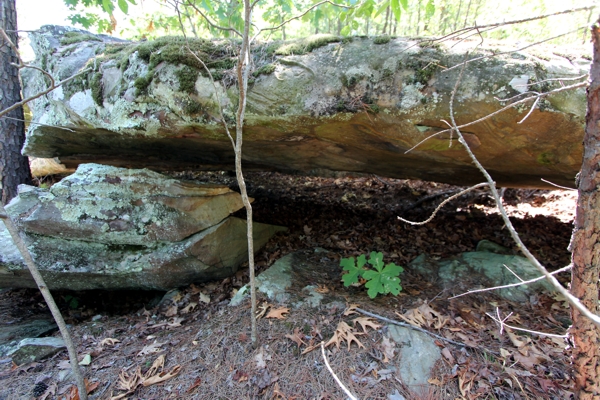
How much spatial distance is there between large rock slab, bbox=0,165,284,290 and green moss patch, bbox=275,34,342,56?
2.06m

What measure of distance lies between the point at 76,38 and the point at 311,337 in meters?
4.70

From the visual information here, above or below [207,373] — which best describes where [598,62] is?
above

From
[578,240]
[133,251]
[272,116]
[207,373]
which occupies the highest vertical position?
[272,116]

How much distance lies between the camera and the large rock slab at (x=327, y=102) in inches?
111

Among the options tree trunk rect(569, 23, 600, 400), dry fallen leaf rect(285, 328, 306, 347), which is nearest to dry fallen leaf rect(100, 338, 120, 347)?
dry fallen leaf rect(285, 328, 306, 347)

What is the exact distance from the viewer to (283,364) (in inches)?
110

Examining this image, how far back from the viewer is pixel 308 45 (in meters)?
3.25

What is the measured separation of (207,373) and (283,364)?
666 millimetres

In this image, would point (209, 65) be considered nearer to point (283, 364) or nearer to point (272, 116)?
point (272, 116)

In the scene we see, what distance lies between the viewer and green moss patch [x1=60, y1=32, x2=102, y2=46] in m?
4.23

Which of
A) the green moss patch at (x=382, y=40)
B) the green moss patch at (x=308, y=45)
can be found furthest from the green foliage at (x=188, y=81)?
the green moss patch at (x=382, y=40)

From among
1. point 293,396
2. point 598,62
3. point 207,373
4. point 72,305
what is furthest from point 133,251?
point 598,62

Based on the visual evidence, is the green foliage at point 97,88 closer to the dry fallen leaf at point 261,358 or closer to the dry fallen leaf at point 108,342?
the dry fallen leaf at point 108,342

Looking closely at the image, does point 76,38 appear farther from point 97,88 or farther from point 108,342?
point 108,342
